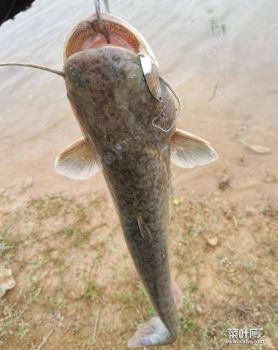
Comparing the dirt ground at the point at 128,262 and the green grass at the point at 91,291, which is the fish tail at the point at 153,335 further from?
the green grass at the point at 91,291

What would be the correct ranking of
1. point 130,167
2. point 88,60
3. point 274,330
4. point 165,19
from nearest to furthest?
1. point 88,60
2. point 130,167
3. point 274,330
4. point 165,19

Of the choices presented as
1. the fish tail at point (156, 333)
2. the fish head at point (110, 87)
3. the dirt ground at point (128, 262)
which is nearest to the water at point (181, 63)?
the dirt ground at point (128, 262)

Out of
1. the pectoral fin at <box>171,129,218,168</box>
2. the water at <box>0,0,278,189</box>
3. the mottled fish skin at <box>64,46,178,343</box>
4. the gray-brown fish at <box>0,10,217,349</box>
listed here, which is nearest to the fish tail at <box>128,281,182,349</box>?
the gray-brown fish at <box>0,10,217,349</box>

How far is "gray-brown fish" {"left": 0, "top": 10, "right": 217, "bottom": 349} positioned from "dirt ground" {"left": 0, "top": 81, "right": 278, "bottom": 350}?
150cm

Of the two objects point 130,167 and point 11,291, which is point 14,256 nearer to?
point 11,291

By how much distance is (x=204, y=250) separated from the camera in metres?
3.94

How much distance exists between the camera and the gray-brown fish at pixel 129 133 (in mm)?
1569

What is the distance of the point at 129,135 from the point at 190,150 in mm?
435

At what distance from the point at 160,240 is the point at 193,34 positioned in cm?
683

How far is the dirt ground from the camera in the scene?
353 cm

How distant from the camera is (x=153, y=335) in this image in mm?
2969

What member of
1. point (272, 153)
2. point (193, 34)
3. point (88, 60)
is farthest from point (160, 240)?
point (193, 34)

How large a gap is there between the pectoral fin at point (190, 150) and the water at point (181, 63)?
3.65 metres

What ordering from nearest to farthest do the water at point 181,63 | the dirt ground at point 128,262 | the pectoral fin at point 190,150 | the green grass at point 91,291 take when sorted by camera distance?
the pectoral fin at point 190,150, the dirt ground at point 128,262, the green grass at point 91,291, the water at point 181,63
